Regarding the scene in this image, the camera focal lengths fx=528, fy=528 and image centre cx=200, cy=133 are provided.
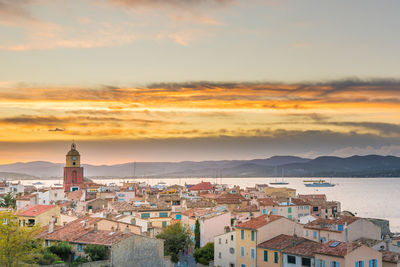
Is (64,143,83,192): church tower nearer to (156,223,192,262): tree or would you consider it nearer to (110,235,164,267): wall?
(156,223,192,262): tree

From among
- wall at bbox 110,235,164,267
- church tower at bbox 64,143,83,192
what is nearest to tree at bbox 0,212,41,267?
wall at bbox 110,235,164,267

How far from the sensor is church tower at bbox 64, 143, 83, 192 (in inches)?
4624

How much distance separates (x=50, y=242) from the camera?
4219cm

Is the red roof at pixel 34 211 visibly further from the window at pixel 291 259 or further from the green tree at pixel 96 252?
the window at pixel 291 259

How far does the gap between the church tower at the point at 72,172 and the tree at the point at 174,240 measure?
6288cm

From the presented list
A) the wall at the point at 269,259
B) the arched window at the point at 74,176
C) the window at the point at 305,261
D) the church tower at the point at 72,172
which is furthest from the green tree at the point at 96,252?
the arched window at the point at 74,176

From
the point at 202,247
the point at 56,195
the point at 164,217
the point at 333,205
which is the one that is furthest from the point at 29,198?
the point at 333,205

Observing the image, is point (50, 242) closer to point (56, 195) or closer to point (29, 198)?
point (29, 198)

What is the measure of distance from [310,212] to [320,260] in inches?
1948

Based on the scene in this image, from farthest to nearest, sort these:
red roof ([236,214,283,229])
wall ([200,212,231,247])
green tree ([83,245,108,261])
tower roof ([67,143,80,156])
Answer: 1. tower roof ([67,143,80,156])
2. wall ([200,212,231,247])
3. red roof ([236,214,283,229])
4. green tree ([83,245,108,261])

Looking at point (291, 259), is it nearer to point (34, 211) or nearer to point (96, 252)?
point (96, 252)

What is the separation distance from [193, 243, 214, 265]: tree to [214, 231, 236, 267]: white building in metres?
1.28

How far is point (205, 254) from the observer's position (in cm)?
5306

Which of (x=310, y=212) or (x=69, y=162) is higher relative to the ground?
(x=69, y=162)
